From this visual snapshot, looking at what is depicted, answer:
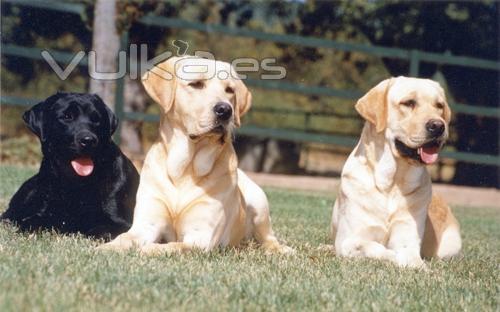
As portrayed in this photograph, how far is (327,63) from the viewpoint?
1881 cm

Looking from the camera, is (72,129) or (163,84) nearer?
(163,84)

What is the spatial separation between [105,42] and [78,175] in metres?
7.79

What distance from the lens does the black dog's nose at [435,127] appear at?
4984mm

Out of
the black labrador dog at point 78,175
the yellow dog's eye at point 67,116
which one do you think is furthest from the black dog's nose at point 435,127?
the yellow dog's eye at point 67,116

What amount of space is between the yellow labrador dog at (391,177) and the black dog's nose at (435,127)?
0.06 m

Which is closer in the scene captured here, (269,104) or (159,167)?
(159,167)

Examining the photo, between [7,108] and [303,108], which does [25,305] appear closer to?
[7,108]

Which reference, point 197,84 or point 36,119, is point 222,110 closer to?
point 197,84

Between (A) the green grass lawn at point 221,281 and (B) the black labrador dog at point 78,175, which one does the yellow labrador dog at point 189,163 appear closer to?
(A) the green grass lawn at point 221,281

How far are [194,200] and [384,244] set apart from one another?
1.33m

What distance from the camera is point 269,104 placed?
19.5 meters

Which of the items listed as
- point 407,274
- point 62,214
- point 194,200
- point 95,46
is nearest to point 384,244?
point 407,274

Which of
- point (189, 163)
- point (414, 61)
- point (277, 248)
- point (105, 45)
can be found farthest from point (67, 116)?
point (414, 61)

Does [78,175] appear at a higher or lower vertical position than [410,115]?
lower
